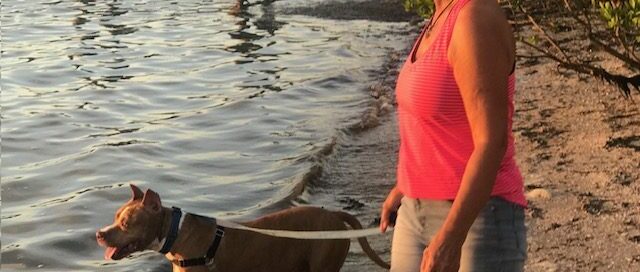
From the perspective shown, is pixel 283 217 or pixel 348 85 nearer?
pixel 283 217

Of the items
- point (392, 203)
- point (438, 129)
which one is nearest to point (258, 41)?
point (392, 203)

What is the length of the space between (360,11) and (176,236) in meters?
22.4

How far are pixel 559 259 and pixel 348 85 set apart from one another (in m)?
10.9

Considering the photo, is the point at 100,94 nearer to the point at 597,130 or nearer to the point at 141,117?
the point at 141,117

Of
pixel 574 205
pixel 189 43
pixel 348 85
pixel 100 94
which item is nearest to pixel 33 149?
pixel 100 94

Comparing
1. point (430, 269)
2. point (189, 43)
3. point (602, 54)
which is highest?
point (430, 269)

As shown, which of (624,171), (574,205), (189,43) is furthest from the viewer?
(189,43)

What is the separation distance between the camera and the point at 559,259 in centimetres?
638

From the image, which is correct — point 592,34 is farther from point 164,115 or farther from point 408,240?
point 164,115

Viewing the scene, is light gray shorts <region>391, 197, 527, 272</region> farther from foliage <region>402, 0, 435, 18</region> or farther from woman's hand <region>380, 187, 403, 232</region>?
foliage <region>402, 0, 435, 18</region>

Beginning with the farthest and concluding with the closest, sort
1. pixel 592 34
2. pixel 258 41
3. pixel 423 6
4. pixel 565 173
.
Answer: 1. pixel 258 41
2. pixel 423 6
3. pixel 592 34
4. pixel 565 173

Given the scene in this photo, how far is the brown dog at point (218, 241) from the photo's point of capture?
5742 millimetres

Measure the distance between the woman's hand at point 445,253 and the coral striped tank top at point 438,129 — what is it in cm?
27

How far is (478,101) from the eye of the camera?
304 cm
